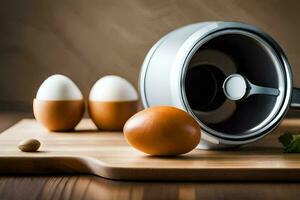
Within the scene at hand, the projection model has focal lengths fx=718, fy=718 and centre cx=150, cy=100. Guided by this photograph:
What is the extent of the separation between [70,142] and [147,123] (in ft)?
0.59

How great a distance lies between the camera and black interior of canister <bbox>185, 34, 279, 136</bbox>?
3.29 ft

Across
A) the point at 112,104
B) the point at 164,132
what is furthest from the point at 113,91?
the point at 164,132

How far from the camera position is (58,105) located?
1.13 meters

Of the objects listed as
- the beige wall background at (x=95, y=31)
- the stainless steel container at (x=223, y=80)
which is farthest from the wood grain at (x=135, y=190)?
the beige wall background at (x=95, y=31)

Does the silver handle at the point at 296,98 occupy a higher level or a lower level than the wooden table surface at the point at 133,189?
higher

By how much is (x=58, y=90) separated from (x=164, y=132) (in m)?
0.32

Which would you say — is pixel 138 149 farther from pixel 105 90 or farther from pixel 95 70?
pixel 95 70

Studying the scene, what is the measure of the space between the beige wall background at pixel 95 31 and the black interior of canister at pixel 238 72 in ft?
1.12

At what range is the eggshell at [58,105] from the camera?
1.13m

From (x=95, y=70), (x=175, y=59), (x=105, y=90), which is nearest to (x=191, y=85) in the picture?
(x=175, y=59)

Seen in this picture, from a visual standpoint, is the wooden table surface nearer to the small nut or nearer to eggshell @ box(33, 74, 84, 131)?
the small nut

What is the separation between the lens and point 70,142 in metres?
1.02

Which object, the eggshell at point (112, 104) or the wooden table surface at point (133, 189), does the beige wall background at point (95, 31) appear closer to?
the eggshell at point (112, 104)

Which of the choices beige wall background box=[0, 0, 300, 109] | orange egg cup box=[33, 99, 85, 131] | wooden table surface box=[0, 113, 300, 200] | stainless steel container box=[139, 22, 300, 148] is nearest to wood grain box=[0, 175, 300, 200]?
wooden table surface box=[0, 113, 300, 200]
